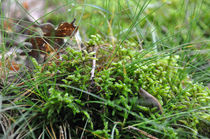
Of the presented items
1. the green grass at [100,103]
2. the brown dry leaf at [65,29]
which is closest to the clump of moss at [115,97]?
the green grass at [100,103]

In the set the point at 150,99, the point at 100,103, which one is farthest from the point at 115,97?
the point at 150,99

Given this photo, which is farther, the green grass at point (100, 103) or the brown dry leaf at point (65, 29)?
the brown dry leaf at point (65, 29)

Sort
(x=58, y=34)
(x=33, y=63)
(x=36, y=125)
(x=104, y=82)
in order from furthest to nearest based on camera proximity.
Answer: (x=58, y=34)
(x=33, y=63)
(x=104, y=82)
(x=36, y=125)

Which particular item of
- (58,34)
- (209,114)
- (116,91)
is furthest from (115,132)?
(58,34)

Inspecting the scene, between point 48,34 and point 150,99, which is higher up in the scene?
point 48,34

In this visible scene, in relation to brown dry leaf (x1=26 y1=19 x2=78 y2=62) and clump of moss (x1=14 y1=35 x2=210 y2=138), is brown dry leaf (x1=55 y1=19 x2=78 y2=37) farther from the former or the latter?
clump of moss (x1=14 y1=35 x2=210 y2=138)

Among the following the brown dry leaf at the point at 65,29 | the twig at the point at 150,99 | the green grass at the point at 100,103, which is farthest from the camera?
the brown dry leaf at the point at 65,29

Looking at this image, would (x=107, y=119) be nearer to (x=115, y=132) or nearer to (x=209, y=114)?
(x=115, y=132)

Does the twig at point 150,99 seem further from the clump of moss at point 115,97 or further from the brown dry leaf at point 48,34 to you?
the brown dry leaf at point 48,34

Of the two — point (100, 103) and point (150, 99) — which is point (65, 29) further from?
point (150, 99)

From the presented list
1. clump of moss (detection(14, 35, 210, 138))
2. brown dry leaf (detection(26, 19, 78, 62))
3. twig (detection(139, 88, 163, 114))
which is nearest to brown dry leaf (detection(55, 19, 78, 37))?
brown dry leaf (detection(26, 19, 78, 62))

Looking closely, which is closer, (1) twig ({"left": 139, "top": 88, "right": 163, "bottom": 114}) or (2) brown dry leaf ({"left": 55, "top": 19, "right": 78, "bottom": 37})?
(1) twig ({"left": 139, "top": 88, "right": 163, "bottom": 114})
